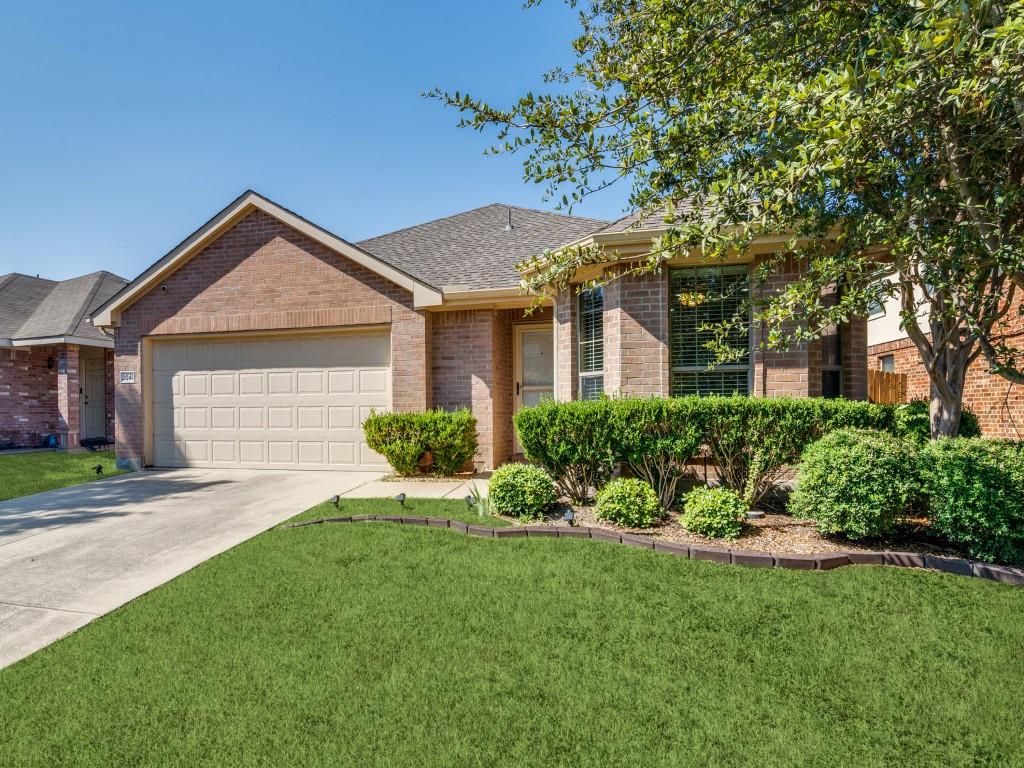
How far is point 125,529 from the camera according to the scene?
5957 mm

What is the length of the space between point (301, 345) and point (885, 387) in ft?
44.1

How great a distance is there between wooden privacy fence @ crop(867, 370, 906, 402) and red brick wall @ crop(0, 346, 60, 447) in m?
22.4

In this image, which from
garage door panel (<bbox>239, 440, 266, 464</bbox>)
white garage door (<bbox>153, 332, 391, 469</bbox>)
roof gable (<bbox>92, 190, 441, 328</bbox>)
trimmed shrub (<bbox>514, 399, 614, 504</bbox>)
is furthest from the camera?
garage door panel (<bbox>239, 440, 266, 464</bbox>)

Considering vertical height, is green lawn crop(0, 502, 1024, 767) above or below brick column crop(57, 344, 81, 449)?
below

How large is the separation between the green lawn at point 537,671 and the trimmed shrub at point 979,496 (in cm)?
49

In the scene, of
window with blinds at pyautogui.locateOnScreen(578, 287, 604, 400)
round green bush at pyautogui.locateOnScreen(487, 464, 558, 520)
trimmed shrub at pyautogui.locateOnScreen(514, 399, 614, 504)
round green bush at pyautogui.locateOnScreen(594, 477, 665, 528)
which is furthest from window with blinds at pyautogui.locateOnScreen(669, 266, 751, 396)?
round green bush at pyautogui.locateOnScreen(487, 464, 558, 520)

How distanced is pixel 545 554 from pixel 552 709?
218 cm

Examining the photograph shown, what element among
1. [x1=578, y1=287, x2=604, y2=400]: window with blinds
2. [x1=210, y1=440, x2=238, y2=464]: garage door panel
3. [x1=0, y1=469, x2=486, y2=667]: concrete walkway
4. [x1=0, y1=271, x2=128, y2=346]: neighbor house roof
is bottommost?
[x1=0, y1=469, x2=486, y2=667]: concrete walkway

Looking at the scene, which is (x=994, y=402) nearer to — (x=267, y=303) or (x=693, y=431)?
(x=693, y=431)

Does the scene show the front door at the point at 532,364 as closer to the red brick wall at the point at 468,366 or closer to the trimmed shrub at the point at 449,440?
the red brick wall at the point at 468,366

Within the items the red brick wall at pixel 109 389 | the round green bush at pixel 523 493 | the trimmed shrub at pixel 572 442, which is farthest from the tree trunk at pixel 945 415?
the red brick wall at pixel 109 389

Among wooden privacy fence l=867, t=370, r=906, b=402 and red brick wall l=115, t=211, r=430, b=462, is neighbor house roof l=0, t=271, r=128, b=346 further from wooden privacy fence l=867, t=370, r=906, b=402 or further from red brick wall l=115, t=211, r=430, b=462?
wooden privacy fence l=867, t=370, r=906, b=402

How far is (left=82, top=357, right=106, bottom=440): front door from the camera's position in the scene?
14734mm

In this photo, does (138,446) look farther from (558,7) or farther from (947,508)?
(947,508)
